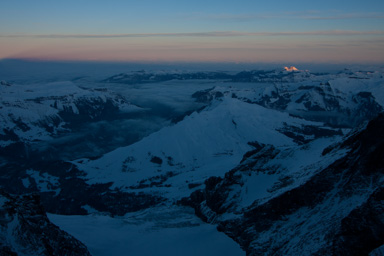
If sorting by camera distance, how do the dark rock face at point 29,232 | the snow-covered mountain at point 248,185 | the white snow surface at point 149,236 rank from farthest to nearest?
1. the white snow surface at point 149,236
2. the snow-covered mountain at point 248,185
3. the dark rock face at point 29,232

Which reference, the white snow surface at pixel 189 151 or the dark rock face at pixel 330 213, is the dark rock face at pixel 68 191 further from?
the dark rock face at pixel 330 213

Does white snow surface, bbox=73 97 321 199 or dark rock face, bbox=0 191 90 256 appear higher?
dark rock face, bbox=0 191 90 256

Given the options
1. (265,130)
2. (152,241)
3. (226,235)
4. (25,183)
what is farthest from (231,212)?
(265,130)

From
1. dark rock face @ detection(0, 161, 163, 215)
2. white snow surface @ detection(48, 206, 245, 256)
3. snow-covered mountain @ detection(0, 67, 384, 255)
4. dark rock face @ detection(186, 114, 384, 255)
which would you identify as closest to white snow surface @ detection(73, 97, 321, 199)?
snow-covered mountain @ detection(0, 67, 384, 255)

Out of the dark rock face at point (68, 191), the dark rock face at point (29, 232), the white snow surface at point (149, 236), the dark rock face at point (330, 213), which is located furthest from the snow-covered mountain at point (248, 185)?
the dark rock face at point (29, 232)

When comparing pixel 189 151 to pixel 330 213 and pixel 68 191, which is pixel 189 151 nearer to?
pixel 68 191

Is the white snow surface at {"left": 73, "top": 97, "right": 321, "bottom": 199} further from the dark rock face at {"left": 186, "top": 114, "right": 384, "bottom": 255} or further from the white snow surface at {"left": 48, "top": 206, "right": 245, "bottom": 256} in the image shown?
the dark rock face at {"left": 186, "top": 114, "right": 384, "bottom": 255}

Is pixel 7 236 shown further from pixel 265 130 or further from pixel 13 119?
pixel 13 119
